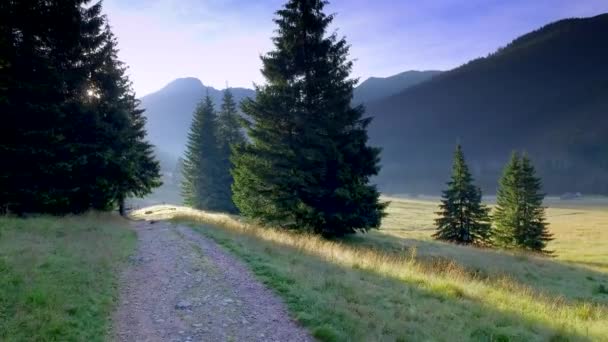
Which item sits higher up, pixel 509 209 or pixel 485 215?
pixel 509 209

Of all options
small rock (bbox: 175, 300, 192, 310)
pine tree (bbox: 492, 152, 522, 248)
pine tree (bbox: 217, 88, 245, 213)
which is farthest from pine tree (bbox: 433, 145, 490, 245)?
small rock (bbox: 175, 300, 192, 310)

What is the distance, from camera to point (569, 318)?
754 centimetres

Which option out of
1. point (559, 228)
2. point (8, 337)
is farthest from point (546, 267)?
point (559, 228)

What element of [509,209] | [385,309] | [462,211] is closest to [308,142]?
[385,309]

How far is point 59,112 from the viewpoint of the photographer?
1586cm

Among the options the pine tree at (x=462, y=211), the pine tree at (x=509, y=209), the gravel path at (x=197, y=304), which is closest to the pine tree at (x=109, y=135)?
the gravel path at (x=197, y=304)

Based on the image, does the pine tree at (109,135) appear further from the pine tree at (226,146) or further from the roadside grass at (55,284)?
the pine tree at (226,146)

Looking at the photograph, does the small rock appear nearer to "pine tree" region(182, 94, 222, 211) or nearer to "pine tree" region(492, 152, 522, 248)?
"pine tree" region(182, 94, 222, 211)

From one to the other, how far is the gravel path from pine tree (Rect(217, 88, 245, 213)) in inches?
1154

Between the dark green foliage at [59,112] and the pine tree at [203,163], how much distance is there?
19411 mm

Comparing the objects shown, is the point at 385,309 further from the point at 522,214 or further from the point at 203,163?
the point at 203,163

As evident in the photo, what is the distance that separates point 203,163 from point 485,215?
29.9 metres

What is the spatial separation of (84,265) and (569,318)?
10.7 meters

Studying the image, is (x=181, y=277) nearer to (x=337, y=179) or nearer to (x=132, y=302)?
(x=132, y=302)
